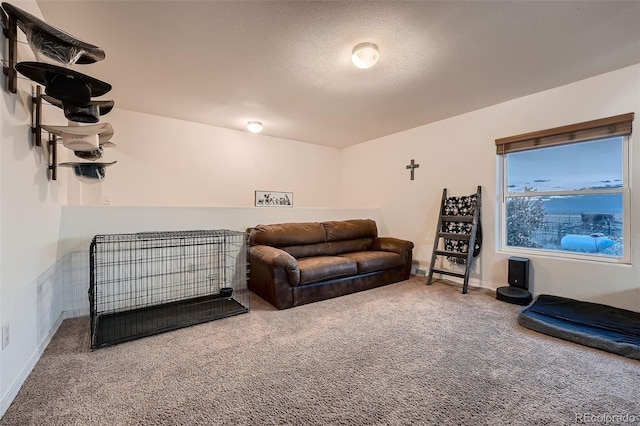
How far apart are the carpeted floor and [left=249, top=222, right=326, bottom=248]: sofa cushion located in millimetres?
1156

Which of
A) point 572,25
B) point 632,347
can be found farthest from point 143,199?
point 632,347

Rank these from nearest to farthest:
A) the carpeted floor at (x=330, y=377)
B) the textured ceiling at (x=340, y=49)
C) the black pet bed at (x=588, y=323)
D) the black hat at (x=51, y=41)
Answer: the black hat at (x=51, y=41), the carpeted floor at (x=330, y=377), the textured ceiling at (x=340, y=49), the black pet bed at (x=588, y=323)

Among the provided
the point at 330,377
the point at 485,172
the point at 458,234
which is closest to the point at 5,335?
the point at 330,377

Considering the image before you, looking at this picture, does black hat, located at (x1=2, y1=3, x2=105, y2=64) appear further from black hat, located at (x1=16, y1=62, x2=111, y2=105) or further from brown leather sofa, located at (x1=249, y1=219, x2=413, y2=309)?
brown leather sofa, located at (x1=249, y1=219, x2=413, y2=309)

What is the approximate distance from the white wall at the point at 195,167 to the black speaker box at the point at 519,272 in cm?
350

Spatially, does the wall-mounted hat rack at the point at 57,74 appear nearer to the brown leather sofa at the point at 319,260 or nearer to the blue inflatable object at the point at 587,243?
the brown leather sofa at the point at 319,260

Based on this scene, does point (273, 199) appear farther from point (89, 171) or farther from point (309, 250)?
point (89, 171)

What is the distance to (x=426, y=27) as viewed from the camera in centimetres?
205

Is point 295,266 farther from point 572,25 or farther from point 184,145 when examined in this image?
point 572,25

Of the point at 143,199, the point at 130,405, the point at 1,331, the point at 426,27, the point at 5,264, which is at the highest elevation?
the point at 426,27

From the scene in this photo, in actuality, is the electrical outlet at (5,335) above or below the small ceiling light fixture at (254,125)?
below

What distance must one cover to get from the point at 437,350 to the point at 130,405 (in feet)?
6.62

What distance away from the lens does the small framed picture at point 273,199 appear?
195 inches

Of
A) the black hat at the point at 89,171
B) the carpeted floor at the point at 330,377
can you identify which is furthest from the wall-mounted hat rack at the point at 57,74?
the carpeted floor at the point at 330,377
